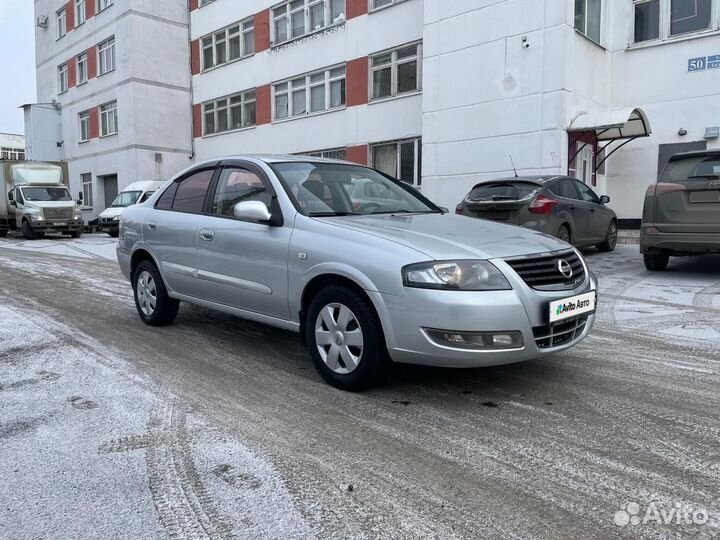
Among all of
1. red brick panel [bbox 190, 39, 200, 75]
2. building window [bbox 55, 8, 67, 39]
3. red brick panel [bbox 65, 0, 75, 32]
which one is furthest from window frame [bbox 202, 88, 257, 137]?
building window [bbox 55, 8, 67, 39]

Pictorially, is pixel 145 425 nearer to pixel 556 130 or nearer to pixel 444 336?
pixel 444 336

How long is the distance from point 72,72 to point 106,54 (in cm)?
489

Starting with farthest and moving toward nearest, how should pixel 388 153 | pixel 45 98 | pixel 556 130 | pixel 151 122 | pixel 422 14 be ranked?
pixel 45 98 → pixel 151 122 → pixel 388 153 → pixel 422 14 → pixel 556 130

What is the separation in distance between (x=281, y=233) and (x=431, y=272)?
53.5 inches

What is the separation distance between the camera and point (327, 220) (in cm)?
426

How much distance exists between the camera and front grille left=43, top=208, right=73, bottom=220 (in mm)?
20516

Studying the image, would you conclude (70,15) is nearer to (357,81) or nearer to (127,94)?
(127,94)

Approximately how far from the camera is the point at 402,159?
18.8 meters

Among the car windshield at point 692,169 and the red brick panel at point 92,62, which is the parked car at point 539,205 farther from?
the red brick panel at point 92,62

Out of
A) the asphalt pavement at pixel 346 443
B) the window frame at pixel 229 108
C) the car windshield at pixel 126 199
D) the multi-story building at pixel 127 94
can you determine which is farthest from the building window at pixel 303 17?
the asphalt pavement at pixel 346 443

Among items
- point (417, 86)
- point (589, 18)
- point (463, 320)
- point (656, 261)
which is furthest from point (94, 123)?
point (463, 320)

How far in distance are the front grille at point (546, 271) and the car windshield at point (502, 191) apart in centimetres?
595

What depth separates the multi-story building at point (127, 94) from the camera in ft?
88.0

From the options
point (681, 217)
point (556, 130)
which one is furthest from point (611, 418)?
point (556, 130)
